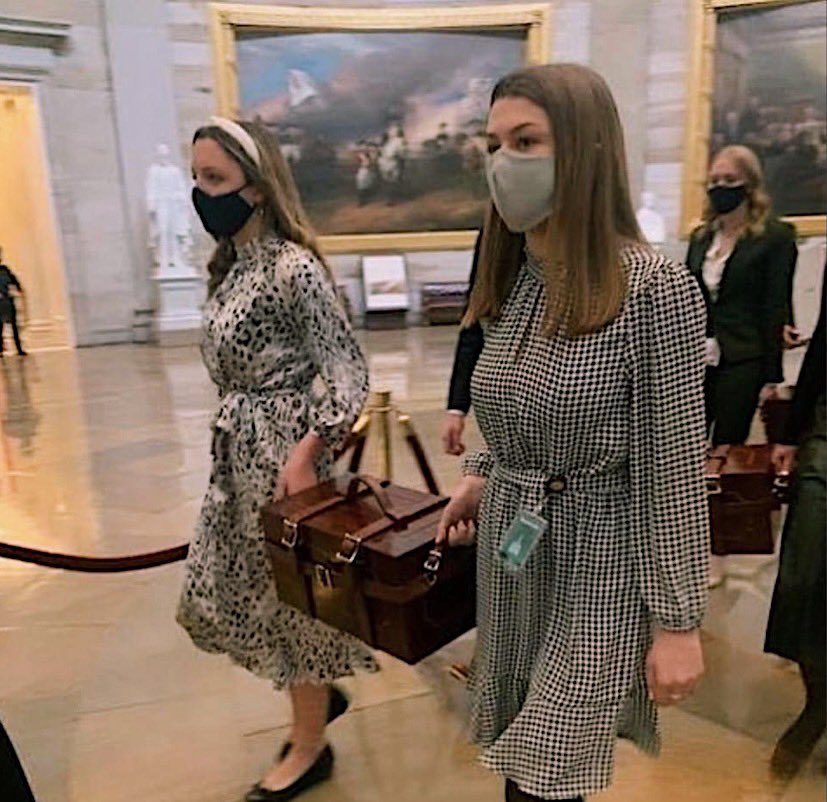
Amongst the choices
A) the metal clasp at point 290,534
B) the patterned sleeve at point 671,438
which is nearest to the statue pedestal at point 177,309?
the metal clasp at point 290,534

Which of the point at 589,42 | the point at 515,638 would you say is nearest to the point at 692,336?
the point at 515,638

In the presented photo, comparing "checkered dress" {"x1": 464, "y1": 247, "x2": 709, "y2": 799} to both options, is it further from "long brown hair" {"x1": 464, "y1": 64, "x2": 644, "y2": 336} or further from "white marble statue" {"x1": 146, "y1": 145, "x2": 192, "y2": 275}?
"white marble statue" {"x1": 146, "y1": 145, "x2": 192, "y2": 275}

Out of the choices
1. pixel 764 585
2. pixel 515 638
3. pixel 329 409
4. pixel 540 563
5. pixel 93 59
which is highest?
pixel 93 59

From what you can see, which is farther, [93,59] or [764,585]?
[93,59]

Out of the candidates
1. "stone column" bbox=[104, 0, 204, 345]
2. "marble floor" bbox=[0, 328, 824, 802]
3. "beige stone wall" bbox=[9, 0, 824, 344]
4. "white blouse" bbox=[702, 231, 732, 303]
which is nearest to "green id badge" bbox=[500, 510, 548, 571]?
"marble floor" bbox=[0, 328, 824, 802]

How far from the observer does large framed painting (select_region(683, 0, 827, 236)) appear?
33.0 feet

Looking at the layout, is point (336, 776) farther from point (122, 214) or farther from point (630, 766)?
point (122, 214)

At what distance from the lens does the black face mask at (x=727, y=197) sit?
3.54 m

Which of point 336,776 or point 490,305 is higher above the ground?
point 490,305

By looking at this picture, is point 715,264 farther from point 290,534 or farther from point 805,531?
point 290,534

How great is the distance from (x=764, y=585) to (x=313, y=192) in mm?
10210

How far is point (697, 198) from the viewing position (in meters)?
12.2

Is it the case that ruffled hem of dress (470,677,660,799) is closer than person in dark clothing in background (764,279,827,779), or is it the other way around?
ruffled hem of dress (470,677,660,799)

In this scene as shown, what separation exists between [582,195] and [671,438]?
426 millimetres
